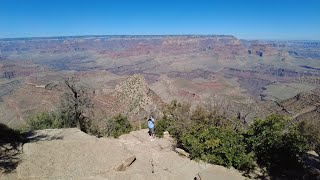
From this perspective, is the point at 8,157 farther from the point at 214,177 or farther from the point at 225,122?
the point at 225,122

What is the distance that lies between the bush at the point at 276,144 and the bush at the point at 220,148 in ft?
3.50

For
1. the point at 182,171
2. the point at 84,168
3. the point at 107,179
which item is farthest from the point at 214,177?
the point at 84,168

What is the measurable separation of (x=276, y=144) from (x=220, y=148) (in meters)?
3.96

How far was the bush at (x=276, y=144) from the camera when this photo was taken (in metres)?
20.6

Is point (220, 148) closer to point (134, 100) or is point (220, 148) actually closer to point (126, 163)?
point (126, 163)

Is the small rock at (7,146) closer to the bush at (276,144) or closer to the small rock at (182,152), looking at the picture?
the small rock at (182,152)

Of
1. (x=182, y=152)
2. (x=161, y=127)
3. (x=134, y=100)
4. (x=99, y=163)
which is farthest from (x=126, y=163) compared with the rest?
(x=134, y=100)

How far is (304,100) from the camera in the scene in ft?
316

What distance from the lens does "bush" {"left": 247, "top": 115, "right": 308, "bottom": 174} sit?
20.6 meters

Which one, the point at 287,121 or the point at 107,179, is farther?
the point at 287,121

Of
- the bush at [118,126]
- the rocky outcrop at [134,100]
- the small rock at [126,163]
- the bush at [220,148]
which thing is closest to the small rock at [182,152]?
the bush at [220,148]

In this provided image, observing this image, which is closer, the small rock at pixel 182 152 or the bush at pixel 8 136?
the bush at pixel 8 136

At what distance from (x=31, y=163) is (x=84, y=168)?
2824mm

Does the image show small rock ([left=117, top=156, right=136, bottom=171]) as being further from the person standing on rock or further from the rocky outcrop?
the rocky outcrop
